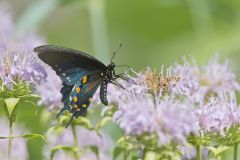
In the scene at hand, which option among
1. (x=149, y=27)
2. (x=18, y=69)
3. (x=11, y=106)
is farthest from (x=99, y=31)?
(x=149, y=27)

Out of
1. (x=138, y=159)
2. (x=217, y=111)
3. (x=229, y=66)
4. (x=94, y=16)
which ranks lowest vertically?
(x=138, y=159)

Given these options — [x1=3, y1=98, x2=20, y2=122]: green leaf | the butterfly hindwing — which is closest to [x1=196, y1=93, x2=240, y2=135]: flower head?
the butterfly hindwing

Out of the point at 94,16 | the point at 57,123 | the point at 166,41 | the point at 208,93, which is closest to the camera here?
the point at 57,123

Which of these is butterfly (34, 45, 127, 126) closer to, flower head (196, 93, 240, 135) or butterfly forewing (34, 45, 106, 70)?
butterfly forewing (34, 45, 106, 70)

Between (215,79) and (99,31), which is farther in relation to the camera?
(99,31)

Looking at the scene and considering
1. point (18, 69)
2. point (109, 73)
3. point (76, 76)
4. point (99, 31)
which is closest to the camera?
point (18, 69)

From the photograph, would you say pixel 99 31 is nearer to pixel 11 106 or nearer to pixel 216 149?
pixel 11 106

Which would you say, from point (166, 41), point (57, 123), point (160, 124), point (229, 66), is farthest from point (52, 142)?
point (166, 41)

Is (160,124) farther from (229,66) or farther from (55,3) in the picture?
(55,3)
